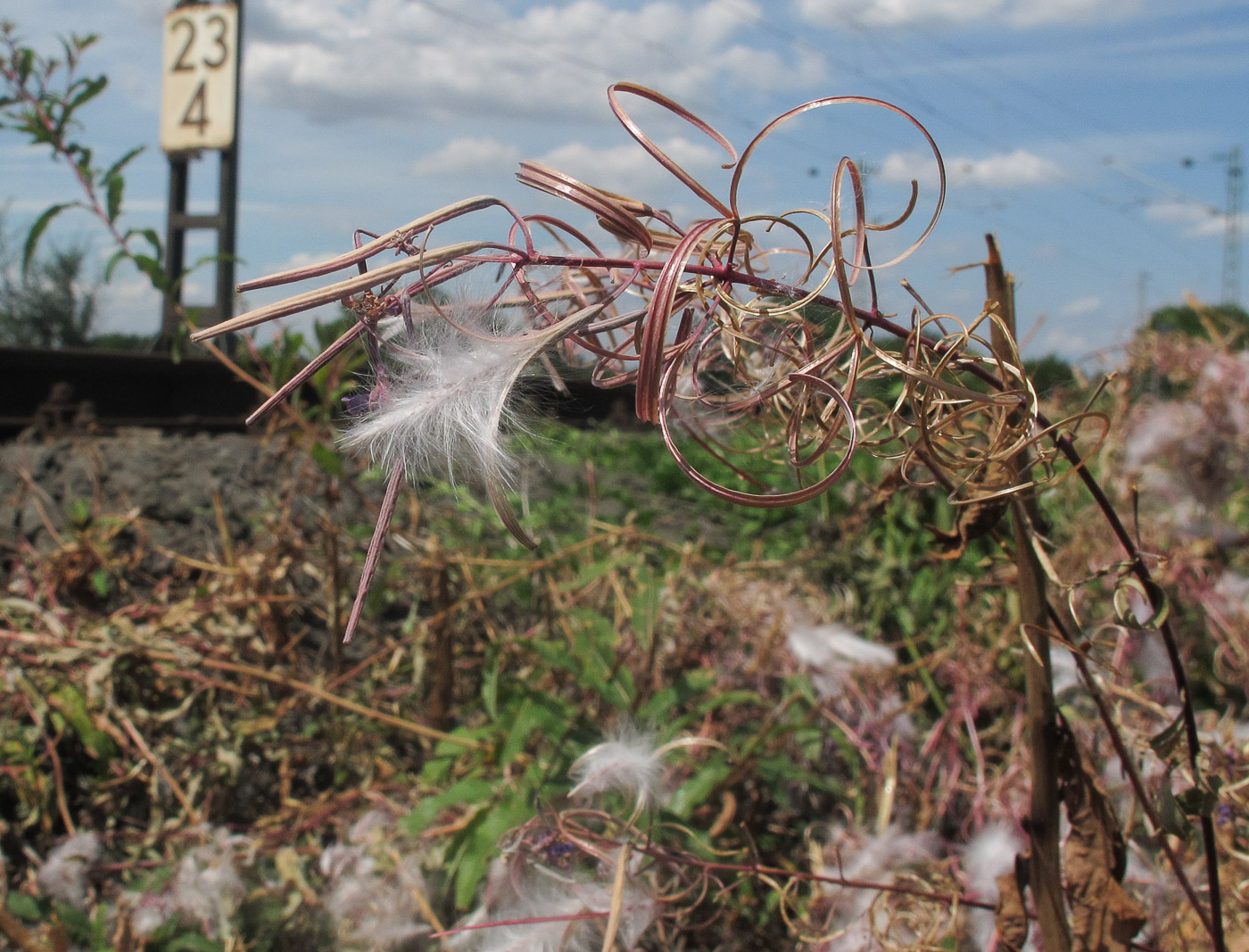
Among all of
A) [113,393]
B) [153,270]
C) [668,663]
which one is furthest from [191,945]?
[113,393]

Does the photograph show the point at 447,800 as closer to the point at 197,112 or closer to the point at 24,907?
the point at 24,907

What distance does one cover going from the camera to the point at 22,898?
1657mm

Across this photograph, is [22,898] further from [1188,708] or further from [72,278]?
[72,278]

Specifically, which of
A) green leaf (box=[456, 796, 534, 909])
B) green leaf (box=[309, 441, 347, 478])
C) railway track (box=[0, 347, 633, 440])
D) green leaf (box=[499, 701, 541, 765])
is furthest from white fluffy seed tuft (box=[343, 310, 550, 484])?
railway track (box=[0, 347, 633, 440])

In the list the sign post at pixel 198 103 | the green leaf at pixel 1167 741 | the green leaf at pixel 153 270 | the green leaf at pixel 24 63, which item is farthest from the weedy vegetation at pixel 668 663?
the sign post at pixel 198 103

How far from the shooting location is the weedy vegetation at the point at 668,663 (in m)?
0.72

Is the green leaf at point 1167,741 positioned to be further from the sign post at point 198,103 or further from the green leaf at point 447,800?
the sign post at point 198,103

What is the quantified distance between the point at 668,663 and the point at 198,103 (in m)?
6.20

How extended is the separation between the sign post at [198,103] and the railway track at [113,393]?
2.13 feet

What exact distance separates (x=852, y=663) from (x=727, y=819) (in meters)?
0.72

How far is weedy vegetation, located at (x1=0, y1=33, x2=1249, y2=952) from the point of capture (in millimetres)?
719

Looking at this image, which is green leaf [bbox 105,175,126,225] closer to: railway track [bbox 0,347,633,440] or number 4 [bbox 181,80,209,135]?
railway track [bbox 0,347,633,440]

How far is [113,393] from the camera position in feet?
18.5

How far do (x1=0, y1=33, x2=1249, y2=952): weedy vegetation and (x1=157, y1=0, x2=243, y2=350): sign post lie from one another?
167 inches
